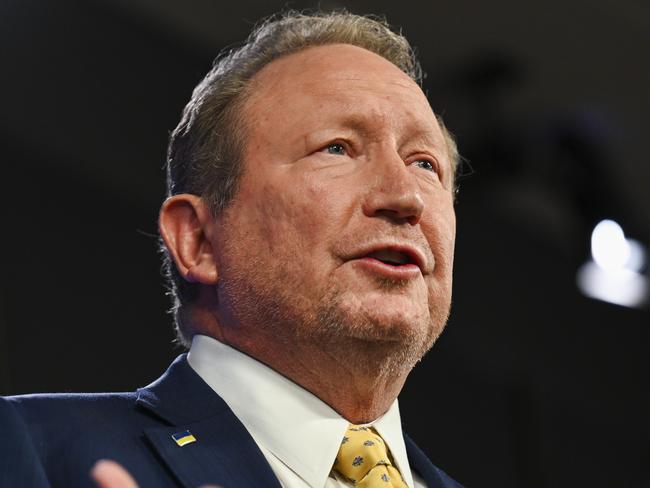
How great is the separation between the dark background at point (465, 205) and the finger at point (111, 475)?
1.14m

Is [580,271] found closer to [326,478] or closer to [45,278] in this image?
[45,278]

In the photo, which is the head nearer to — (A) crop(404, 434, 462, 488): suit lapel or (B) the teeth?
(B) the teeth

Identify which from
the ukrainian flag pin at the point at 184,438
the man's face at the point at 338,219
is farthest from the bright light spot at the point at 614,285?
the ukrainian flag pin at the point at 184,438

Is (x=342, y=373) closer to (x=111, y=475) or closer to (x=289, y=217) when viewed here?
(x=289, y=217)

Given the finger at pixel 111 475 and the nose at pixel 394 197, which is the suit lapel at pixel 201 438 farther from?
the nose at pixel 394 197

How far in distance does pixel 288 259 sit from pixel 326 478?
44 centimetres

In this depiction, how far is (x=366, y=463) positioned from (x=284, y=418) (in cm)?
18

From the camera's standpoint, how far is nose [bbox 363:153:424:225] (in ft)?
7.07

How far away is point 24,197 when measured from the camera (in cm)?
344

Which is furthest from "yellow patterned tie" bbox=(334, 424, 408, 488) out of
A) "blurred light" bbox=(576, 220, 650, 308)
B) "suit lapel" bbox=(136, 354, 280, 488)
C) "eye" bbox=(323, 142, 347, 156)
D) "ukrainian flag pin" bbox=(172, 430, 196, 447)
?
"blurred light" bbox=(576, 220, 650, 308)

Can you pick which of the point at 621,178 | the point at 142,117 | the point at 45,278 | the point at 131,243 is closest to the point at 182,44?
the point at 142,117

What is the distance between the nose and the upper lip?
0.19 ft

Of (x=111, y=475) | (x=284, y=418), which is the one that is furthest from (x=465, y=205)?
(x=111, y=475)

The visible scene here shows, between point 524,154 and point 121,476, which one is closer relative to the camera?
point 121,476
